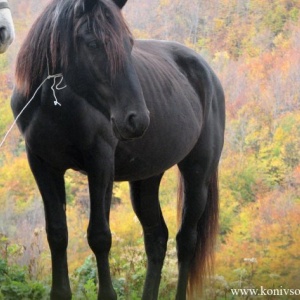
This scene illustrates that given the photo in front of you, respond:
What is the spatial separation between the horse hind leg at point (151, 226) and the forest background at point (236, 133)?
22391 millimetres

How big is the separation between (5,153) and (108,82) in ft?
130

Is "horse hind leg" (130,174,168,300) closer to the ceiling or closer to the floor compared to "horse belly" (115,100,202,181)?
closer to the floor

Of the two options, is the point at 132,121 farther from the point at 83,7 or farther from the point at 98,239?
the point at 98,239

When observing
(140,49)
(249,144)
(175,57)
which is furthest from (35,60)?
(249,144)

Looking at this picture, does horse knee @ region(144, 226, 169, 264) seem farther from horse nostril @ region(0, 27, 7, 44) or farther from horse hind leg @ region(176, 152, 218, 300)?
horse nostril @ region(0, 27, 7, 44)

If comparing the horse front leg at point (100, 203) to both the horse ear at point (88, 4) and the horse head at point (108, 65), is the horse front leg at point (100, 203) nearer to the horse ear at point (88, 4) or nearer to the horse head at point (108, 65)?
the horse head at point (108, 65)

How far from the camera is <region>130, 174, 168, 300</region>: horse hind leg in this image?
4.70 meters

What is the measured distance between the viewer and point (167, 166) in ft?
13.8

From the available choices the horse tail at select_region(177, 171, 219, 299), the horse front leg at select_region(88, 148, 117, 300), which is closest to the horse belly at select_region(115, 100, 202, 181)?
the horse front leg at select_region(88, 148, 117, 300)

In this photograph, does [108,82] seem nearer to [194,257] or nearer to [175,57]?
[175,57]

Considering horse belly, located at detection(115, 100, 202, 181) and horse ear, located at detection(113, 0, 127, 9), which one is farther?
horse belly, located at detection(115, 100, 202, 181)

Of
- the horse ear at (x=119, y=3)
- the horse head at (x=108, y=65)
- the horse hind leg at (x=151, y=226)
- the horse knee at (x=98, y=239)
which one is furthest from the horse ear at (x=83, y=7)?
the horse hind leg at (x=151, y=226)

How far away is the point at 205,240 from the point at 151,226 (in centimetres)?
50

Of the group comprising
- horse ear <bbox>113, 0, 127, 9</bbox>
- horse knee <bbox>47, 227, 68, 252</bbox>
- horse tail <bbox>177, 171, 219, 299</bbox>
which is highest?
horse ear <bbox>113, 0, 127, 9</bbox>
